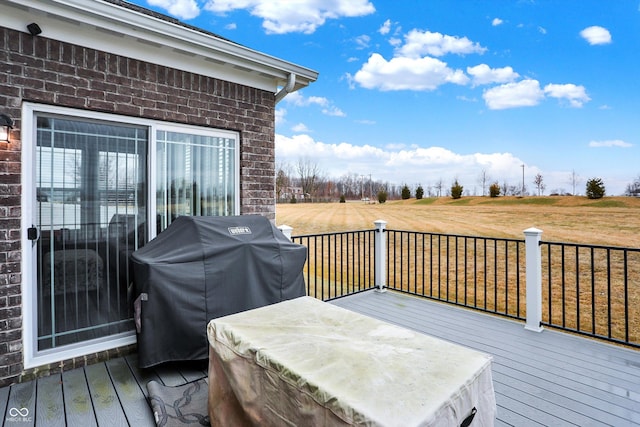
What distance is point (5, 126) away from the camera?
2.36m

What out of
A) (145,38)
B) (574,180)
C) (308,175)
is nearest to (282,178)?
(308,175)

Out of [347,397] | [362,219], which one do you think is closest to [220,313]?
[347,397]

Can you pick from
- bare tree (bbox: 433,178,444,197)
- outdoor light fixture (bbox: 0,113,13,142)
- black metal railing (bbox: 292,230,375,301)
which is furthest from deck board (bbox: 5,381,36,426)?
bare tree (bbox: 433,178,444,197)

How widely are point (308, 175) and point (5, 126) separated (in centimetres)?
1634

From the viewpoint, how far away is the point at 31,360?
253cm

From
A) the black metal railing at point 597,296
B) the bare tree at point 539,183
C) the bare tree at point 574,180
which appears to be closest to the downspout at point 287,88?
the black metal railing at point 597,296

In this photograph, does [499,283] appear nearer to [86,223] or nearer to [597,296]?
[597,296]

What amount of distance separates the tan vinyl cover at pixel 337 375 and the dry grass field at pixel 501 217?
719 cm

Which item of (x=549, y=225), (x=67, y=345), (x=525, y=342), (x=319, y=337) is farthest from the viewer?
(x=549, y=225)

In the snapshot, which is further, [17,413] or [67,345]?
[67,345]

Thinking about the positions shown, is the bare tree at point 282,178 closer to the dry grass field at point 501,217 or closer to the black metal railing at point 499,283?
the dry grass field at point 501,217

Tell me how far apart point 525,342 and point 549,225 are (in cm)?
1158

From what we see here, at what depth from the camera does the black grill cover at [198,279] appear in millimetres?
2438

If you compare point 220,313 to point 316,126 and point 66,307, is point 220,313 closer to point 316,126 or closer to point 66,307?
point 66,307
